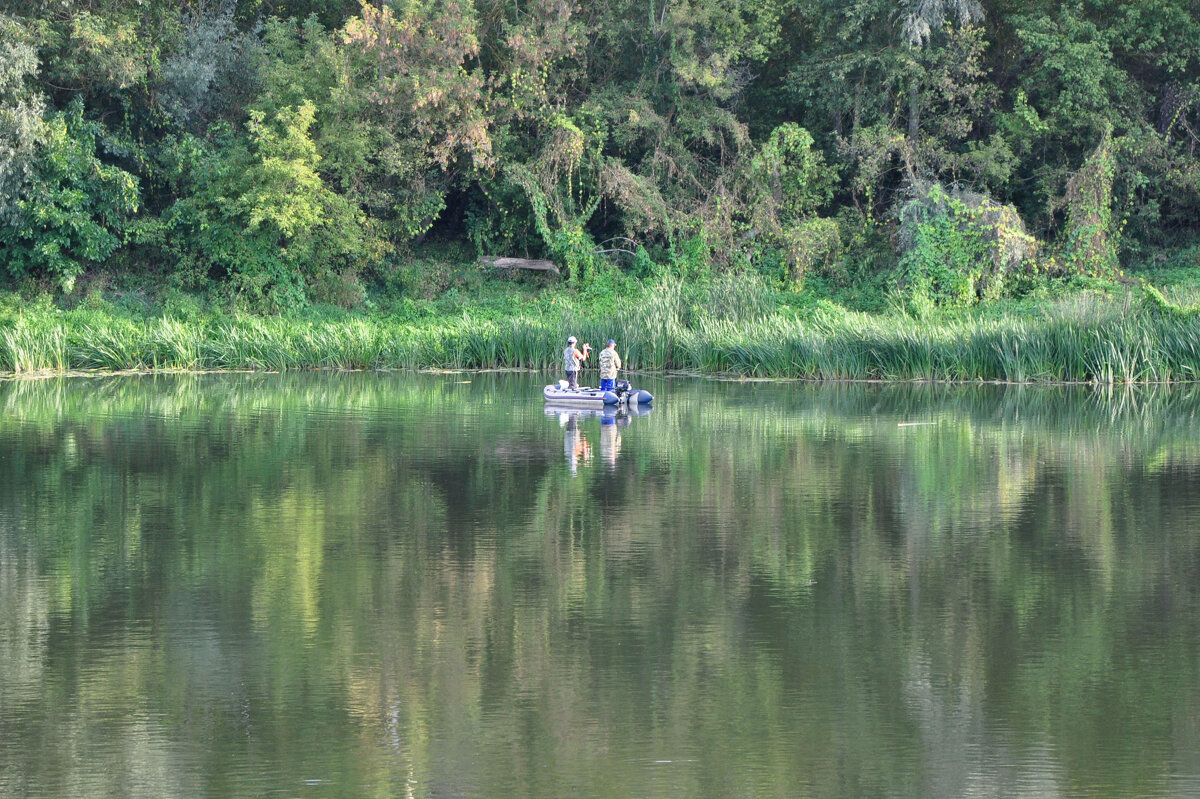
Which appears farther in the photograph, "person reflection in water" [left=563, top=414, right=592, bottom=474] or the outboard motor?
the outboard motor

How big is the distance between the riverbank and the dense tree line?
2.72 metres

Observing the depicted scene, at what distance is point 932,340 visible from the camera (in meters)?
27.5

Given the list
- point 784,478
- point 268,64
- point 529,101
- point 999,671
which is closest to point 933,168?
point 529,101

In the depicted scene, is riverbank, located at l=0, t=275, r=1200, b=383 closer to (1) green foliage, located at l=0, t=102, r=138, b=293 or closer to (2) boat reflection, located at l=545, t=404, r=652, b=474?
(1) green foliage, located at l=0, t=102, r=138, b=293

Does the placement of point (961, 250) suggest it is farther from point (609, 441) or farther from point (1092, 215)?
point (609, 441)

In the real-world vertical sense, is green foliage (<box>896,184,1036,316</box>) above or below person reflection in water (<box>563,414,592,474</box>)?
above

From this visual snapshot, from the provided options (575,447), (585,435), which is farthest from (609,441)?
(575,447)

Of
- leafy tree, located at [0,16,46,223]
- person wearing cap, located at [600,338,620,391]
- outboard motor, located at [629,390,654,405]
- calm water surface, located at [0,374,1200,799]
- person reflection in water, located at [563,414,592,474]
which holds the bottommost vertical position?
calm water surface, located at [0,374,1200,799]

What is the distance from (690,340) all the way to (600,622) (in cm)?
2148

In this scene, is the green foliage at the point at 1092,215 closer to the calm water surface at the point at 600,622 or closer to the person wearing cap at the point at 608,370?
the person wearing cap at the point at 608,370

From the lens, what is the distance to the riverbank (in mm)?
26438

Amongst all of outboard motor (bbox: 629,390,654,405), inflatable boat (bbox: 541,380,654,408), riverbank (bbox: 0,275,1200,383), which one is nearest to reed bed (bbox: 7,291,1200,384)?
riverbank (bbox: 0,275,1200,383)

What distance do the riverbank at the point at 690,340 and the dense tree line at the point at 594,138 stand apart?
107 inches

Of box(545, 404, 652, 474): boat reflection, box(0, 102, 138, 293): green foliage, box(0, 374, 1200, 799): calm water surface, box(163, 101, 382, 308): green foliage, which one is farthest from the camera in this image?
box(163, 101, 382, 308): green foliage
